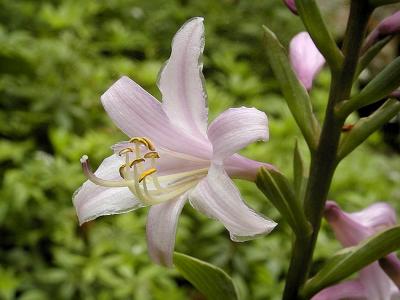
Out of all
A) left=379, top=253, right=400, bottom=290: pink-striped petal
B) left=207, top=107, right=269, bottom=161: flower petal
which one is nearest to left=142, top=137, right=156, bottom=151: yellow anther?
left=207, top=107, right=269, bottom=161: flower petal

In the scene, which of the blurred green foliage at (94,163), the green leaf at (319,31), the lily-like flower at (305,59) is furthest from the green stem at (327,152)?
the blurred green foliage at (94,163)

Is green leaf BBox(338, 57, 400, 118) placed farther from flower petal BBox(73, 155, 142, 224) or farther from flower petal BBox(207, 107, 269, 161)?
flower petal BBox(73, 155, 142, 224)

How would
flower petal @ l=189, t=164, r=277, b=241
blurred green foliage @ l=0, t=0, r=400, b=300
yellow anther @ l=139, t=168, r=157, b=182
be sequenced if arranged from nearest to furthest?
flower petal @ l=189, t=164, r=277, b=241
yellow anther @ l=139, t=168, r=157, b=182
blurred green foliage @ l=0, t=0, r=400, b=300

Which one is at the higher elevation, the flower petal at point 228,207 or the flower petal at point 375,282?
the flower petal at point 228,207

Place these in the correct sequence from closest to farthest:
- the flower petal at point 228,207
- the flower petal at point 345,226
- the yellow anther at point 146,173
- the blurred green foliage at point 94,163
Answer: the flower petal at point 228,207, the yellow anther at point 146,173, the flower petal at point 345,226, the blurred green foliage at point 94,163

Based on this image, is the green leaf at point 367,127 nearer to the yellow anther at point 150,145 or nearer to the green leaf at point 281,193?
the green leaf at point 281,193

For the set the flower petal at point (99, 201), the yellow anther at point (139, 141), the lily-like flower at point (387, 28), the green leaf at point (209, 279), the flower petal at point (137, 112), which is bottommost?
the green leaf at point (209, 279)

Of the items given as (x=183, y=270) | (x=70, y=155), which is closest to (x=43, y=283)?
(x=70, y=155)

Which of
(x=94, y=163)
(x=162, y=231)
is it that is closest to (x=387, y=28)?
(x=162, y=231)
